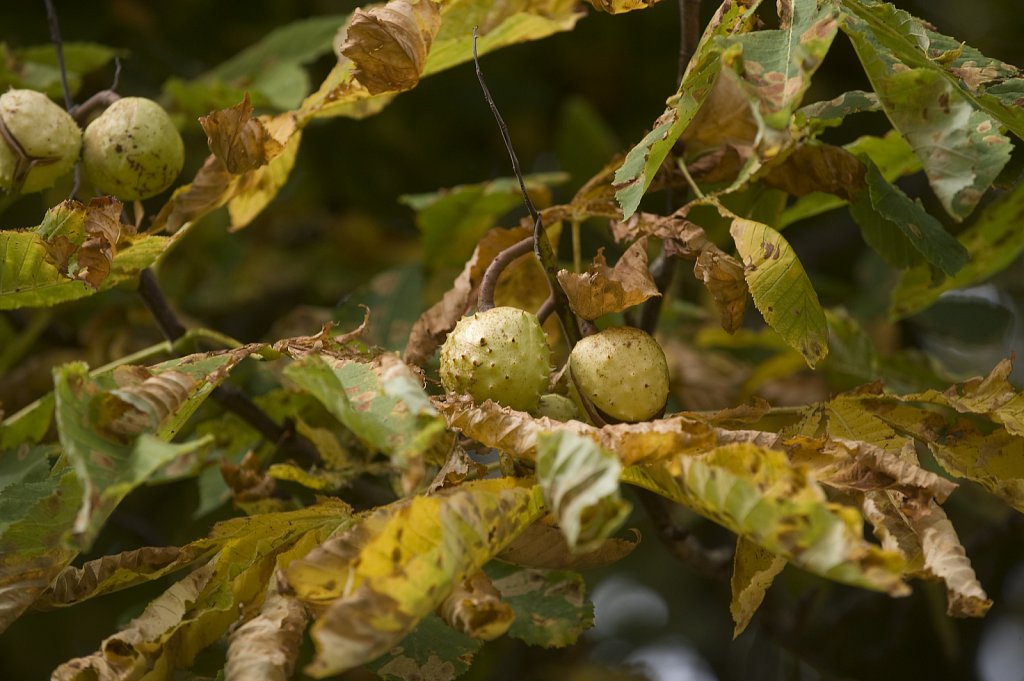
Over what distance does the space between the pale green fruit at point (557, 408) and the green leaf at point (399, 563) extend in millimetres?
165

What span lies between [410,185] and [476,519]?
209 cm

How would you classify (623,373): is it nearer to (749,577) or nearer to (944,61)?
(749,577)

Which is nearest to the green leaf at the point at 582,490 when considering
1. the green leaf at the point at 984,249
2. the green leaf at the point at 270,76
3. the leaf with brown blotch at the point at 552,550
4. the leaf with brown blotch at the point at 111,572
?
the leaf with brown blotch at the point at 552,550

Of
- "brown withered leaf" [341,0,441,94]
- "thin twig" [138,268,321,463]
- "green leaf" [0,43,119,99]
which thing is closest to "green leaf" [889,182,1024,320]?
"brown withered leaf" [341,0,441,94]

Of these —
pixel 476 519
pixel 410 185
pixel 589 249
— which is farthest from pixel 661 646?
pixel 476 519

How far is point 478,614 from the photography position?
85 centimetres

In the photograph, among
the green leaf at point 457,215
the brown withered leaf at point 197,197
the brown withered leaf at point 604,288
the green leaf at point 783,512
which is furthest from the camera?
the green leaf at point 457,215

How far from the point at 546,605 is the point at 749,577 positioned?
365mm

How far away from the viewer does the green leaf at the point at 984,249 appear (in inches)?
62.0

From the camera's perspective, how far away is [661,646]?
115 inches

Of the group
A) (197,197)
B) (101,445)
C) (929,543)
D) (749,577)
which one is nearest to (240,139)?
(197,197)

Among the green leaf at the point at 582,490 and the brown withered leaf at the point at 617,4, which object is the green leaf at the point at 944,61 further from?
the green leaf at the point at 582,490

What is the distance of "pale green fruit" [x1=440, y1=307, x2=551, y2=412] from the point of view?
107 cm

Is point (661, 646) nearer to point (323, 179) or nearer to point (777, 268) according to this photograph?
point (323, 179)
